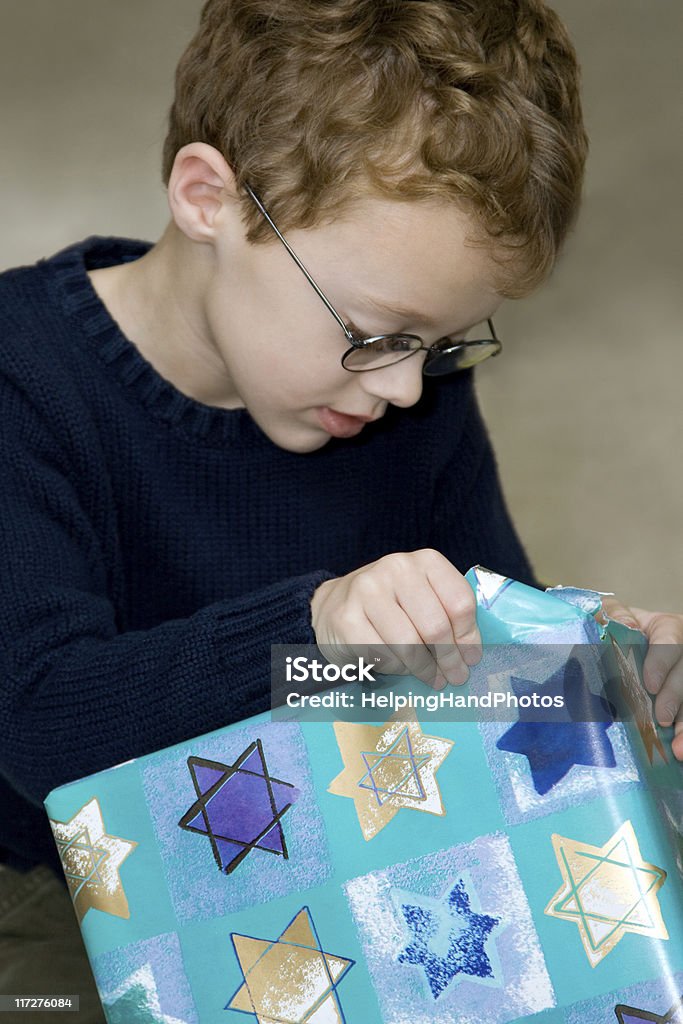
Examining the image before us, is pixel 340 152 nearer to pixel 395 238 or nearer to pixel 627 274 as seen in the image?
pixel 395 238

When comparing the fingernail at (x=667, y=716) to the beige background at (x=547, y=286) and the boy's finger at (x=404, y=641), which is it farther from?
the beige background at (x=547, y=286)

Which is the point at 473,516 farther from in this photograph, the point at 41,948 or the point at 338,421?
the point at 41,948

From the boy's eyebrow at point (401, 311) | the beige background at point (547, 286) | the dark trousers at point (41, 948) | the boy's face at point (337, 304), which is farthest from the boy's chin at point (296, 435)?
the beige background at point (547, 286)

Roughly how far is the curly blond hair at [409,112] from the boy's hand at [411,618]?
21 centimetres

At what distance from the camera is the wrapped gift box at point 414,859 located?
458 mm

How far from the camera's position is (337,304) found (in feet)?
2.09

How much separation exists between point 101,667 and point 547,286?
739mm

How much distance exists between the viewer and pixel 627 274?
4.52 ft

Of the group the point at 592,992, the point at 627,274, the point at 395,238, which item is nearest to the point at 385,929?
the point at 592,992

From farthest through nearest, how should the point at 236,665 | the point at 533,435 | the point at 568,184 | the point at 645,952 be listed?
the point at 533,435
the point at 568,184
the point at 236,665
the point at 645,952

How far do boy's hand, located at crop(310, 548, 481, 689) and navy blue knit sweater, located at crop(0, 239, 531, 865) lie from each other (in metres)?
0.04

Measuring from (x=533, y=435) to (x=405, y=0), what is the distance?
0.69 metres

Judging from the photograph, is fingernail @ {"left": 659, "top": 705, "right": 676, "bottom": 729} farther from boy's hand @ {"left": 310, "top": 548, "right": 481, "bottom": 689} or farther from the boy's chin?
the boy's chin

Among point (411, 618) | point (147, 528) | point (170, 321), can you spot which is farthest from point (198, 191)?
point (411, 618)
